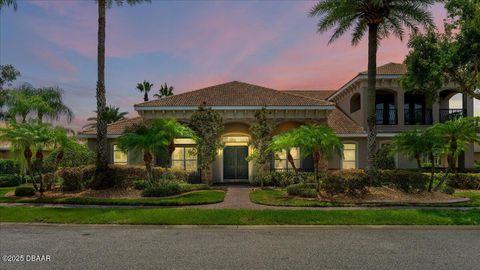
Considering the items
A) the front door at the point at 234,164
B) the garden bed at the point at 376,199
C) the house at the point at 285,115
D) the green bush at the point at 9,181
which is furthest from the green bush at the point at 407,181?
the green bush at the point at 9,181

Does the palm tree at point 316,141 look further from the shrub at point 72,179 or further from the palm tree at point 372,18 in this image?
the shrub at point 72,179

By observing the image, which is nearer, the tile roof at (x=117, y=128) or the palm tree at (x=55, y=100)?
the tile roof at (x=117, y=128)

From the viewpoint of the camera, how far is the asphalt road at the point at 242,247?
280 inches

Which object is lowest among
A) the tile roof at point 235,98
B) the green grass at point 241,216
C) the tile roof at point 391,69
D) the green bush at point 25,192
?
the green grass at point 241,216

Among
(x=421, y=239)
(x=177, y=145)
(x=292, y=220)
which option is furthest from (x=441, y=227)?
(x=177, y=145)

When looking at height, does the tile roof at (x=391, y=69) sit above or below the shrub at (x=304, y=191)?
above

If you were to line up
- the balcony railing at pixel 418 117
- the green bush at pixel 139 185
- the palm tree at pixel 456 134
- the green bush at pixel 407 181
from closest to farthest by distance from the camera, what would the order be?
1. the palm tree at pixel 456 134
2. the green bush at pixel 407 181
3. the green bush at pixel 139 185
4. the balcony railing at pixel 418 117

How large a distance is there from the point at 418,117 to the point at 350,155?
23.1ft

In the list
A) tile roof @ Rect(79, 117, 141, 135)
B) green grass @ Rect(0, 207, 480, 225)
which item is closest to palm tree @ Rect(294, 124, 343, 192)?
green grass @ Rect(0, 207, 480, 225)

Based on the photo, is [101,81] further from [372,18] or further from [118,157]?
[372,18]

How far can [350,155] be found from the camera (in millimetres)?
24469

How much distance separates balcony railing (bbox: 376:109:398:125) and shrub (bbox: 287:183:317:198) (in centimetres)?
1247

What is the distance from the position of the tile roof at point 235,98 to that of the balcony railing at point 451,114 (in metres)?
10.7

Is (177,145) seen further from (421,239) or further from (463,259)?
(463,259)
